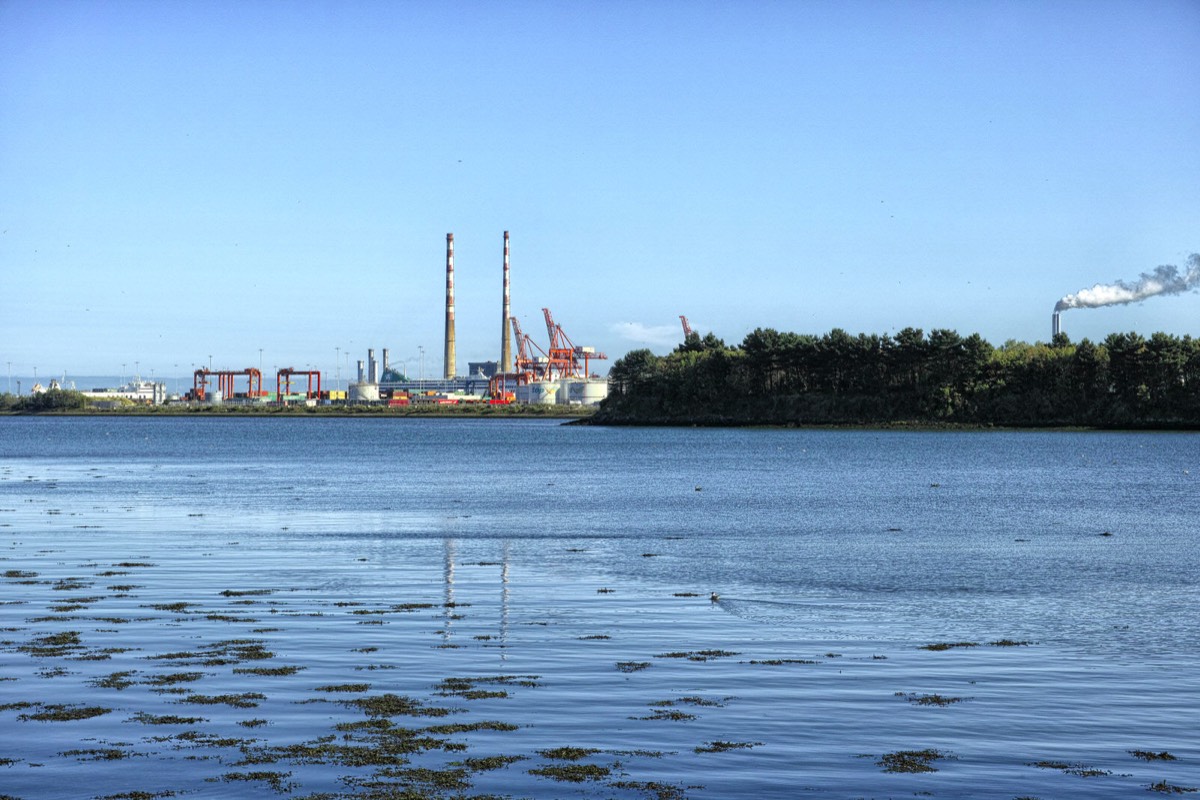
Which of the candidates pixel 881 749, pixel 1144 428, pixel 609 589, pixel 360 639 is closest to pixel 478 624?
pixel 360 639

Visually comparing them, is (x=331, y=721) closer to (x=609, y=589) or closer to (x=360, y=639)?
(x=360, y=639)

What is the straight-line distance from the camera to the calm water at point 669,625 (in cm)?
1320

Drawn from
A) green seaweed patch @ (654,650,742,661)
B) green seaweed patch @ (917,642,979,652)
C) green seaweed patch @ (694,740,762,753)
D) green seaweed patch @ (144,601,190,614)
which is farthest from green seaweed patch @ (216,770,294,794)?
green seaweed patch @ (917,642,979,652)

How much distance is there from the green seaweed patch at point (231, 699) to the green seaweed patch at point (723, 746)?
17.7 feet

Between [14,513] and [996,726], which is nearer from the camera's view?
[996,726]

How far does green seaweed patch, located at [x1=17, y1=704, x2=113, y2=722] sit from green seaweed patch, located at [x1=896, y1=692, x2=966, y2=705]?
9597 mm

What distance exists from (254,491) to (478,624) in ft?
128

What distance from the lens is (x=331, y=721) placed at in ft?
47.5

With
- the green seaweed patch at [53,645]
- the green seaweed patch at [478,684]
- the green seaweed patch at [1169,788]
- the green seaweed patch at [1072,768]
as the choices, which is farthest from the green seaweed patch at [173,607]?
the green seaweed patch at [1169,788]

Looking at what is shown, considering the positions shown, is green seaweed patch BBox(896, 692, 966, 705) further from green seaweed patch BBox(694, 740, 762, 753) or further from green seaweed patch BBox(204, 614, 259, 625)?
green seaweed patch BBox(204, 614, 259, 625)

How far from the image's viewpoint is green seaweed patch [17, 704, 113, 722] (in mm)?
14398

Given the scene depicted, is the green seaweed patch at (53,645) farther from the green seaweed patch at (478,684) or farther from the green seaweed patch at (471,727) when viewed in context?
the green seaweed patch at (471,727)

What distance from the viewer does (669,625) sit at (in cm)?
2172

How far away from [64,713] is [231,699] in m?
1.85
